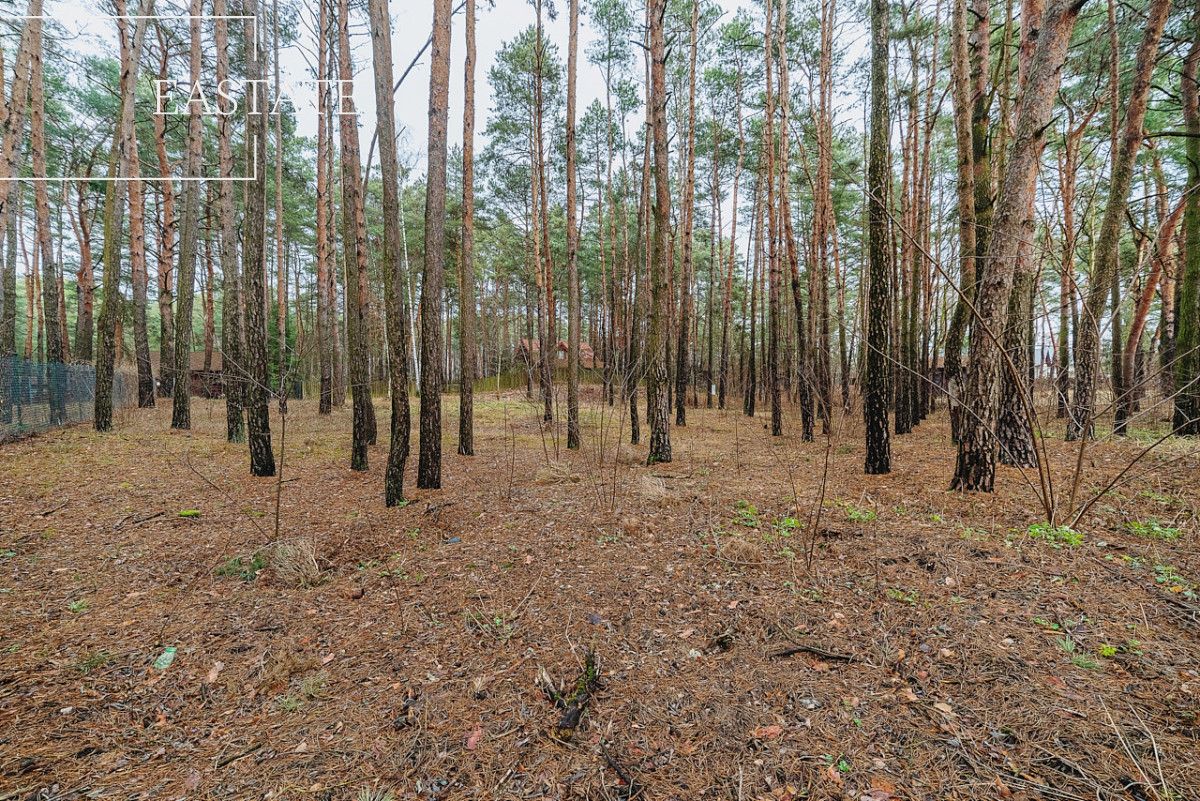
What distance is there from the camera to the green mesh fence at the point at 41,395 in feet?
25.5

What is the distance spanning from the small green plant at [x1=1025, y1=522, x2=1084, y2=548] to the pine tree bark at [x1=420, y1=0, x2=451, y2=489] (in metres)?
5.76

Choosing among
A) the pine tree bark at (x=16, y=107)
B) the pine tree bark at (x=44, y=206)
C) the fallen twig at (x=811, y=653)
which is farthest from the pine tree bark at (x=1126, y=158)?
the pine tree bark at (x=44, y=206)

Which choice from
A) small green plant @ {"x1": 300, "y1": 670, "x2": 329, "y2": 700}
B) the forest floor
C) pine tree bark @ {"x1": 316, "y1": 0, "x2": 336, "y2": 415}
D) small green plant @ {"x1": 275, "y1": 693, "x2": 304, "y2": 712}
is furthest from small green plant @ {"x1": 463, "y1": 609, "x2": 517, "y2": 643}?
pine tree bark @ {"x1": 316, "y1": 0, "x2": 336, "y2": 415}

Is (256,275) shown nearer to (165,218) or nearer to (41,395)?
(41,395)

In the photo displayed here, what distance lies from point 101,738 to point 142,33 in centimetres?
1202

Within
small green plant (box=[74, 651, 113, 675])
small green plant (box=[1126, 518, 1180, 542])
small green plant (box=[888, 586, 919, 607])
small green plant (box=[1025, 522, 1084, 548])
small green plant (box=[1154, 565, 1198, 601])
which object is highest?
small green plant (box=[1126, 518, 1180, 542])

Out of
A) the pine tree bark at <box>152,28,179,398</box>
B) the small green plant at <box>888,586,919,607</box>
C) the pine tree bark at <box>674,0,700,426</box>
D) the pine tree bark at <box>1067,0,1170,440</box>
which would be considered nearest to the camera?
the small green plant at <box>888,586,919,607</box>

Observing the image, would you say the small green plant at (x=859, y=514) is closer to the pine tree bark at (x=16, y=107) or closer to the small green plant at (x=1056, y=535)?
the small green plant at (x=1056, y=535)

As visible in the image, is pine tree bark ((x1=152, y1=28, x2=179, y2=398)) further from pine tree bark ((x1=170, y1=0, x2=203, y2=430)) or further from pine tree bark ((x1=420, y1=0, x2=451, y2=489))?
pine tree bark ((x1=420, y1=0, x2=451, y2=489))

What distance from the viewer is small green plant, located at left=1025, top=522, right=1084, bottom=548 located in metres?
3.11

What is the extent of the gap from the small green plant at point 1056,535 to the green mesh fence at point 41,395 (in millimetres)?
13679

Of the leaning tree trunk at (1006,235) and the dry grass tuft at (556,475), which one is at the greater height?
the leaning tree trunk at (1006,235)

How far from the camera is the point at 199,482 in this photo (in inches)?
220

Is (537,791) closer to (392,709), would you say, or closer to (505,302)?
(392,709)
